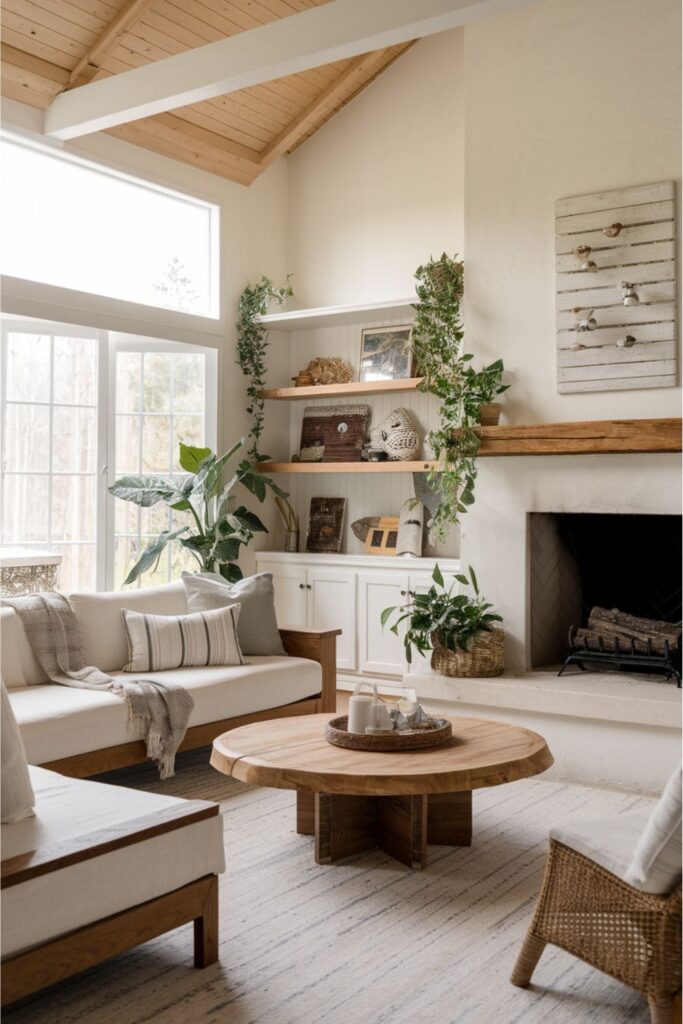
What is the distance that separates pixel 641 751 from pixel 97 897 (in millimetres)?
2799

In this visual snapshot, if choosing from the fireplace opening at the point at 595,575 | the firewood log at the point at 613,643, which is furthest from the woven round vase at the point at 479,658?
the firewood log at the point at 613,643

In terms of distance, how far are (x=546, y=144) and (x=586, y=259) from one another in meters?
0.64

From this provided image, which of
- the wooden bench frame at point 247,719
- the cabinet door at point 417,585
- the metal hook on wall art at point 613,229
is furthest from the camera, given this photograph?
the cabinet door at point 417,585

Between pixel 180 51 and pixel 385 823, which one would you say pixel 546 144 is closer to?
pixel 180 51

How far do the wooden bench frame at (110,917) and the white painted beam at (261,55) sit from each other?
10.5ft

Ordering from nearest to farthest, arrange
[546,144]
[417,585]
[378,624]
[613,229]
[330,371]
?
[613,229]
[546,144]
[417,585]
[378,624]
[330,371]

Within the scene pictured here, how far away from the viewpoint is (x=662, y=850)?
2.17 m

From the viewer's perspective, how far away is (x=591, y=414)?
4.89 meters

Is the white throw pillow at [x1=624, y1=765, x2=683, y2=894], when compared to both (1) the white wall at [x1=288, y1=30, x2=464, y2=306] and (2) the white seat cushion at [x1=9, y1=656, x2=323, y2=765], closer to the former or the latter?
(2) the white seat cushion at [x1=9, y1=656, x2=323, y2=765]

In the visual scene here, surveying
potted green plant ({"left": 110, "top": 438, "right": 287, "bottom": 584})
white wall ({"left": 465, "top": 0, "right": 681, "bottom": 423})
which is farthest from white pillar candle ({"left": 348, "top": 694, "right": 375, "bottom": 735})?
potted green plant ({"left": 110, "top": 438, "right": 287, "bottom": 584})

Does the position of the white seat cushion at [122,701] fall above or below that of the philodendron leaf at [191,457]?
below

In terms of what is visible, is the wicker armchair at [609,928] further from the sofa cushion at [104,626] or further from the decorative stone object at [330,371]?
the decorative stone object at [330,371]

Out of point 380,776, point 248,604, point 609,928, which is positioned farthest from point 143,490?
point 609,928

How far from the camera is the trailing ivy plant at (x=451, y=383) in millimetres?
5102
